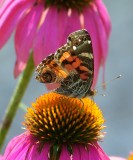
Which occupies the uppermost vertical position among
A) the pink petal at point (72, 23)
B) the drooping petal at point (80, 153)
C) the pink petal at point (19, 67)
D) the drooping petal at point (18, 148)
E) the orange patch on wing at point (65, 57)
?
the pink petal at point (72, 23)

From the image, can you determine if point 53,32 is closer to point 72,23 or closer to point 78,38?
point 72,23

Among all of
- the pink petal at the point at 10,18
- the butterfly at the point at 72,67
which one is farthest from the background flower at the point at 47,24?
the butterfly at the point at 72,67

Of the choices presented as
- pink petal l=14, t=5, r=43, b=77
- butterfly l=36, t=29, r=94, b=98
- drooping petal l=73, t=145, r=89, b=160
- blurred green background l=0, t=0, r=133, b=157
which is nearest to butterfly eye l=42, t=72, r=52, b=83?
butterfly l=36, t=29, r=94, b=98

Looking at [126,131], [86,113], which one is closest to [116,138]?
[126,131]

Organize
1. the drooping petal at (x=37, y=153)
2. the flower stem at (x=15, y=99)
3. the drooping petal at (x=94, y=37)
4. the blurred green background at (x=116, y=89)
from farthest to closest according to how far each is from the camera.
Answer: the blurred green background at (x=116, y=89) < the drooping petal at (x=94, y=37) < the flower stem at (x=15, y=99) < the drooping petal at (x=37, y=153)

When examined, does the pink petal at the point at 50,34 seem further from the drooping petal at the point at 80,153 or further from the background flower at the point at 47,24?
the drooping petal at the point at 80,153

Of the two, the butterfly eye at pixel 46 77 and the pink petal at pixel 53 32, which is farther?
the pink petal at pixel 53 32

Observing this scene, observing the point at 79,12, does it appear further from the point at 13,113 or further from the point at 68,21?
the point at 13,113
